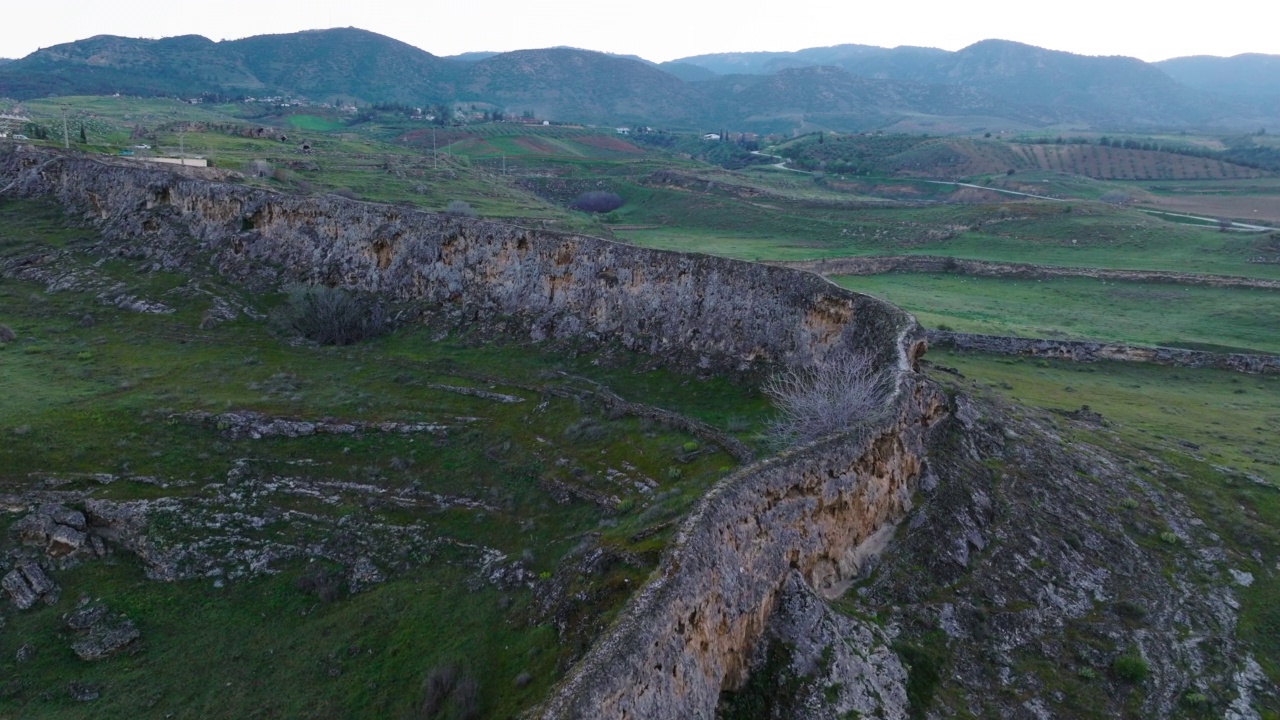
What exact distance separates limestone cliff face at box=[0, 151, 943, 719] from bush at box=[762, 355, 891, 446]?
675mm

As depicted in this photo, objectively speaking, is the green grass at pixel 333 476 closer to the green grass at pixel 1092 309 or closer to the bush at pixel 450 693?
the bush at pixel 450 693

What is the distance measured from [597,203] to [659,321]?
86145 mm

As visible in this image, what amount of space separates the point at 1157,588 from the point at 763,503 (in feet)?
50.8

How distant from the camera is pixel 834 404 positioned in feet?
84.2

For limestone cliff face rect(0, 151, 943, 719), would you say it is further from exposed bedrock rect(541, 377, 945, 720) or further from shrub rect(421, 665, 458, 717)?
shrub rect(421, 665, 458, 717)

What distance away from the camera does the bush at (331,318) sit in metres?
44.6

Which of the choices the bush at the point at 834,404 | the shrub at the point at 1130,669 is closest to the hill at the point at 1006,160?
the bush at the point at 834,404

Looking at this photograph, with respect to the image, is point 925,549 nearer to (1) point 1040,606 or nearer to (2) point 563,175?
(1) point 1040,606

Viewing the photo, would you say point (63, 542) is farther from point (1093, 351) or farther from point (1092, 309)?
point (1092, 309)

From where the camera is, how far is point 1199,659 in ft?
71.2

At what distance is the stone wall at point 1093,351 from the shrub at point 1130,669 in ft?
104

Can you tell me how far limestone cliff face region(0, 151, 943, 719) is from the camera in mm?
14344

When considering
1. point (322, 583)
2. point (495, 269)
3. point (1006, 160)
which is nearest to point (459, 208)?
point (495, 269)

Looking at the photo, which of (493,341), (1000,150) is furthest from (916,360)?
(1000,150)
